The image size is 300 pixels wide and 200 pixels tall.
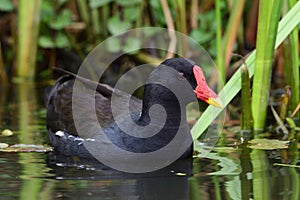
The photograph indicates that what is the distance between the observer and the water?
12.3ft

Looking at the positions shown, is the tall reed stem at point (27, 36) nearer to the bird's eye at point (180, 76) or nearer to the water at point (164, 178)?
the water at point (164, 178)

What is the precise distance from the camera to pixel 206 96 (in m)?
4.48

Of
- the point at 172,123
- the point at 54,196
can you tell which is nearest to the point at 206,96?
the point at 172,123

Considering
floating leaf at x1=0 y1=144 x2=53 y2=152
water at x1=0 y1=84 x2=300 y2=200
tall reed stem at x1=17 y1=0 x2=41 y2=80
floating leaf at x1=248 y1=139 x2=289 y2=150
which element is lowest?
water at x1=0 y1=84 x2=300 y2=200

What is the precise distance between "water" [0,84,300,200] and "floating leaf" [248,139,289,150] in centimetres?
7

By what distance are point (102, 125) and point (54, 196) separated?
3.39 feet

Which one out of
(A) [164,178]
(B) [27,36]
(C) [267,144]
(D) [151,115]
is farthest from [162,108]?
(B) [27,36]

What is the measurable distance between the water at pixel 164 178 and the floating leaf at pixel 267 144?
0.07 meters

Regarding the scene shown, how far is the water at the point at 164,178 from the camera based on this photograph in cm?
374

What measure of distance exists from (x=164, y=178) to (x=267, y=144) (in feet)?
3.09

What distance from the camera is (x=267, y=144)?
15.7 ft

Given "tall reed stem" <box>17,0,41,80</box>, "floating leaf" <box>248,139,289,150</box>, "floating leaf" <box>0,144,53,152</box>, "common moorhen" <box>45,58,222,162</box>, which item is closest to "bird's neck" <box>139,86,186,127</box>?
"common moorhen" <box>45,58,222,162</box>

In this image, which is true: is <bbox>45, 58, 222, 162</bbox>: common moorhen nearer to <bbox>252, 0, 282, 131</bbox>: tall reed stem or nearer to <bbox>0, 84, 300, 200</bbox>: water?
<bbox>0, 84, 300, 200</bbox>: water

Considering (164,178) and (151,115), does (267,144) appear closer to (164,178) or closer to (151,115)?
(151,115)
